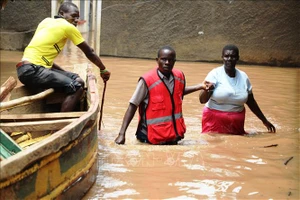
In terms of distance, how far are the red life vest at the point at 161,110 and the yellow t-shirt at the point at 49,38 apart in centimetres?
81

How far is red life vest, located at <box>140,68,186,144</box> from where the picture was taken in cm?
507

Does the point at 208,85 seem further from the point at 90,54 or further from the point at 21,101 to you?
the point at 21,101

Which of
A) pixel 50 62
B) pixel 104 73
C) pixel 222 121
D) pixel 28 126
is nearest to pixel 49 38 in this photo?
pixel 50 62

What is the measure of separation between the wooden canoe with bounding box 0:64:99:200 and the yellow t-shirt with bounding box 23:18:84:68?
22.2 inches

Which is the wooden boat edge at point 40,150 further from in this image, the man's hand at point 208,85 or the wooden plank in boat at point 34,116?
the man's hand at point 208,85

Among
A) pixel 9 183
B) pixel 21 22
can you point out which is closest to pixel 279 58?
pixel 21 22

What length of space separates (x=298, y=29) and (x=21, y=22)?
7.33 meters

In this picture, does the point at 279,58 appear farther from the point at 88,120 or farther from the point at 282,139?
the point at 88,120

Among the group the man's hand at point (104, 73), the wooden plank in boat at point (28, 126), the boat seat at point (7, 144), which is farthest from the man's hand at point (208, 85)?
the boat seat at point (7, 144)

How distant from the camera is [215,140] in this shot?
5.56m

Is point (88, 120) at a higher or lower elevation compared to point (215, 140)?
higher

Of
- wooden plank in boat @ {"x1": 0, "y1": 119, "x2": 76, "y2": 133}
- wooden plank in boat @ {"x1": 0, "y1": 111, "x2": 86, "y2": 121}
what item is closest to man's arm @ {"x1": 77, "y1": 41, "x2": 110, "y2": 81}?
wooden plank in boat @ {"x1": 0, "y1": 111, "x2": 86, "y2": 121}

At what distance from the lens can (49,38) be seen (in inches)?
198

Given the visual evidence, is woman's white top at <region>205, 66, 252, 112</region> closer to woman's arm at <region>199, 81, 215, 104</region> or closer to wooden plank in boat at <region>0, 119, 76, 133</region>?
woman's arm at <region>199, 81, 215, 104</region>
